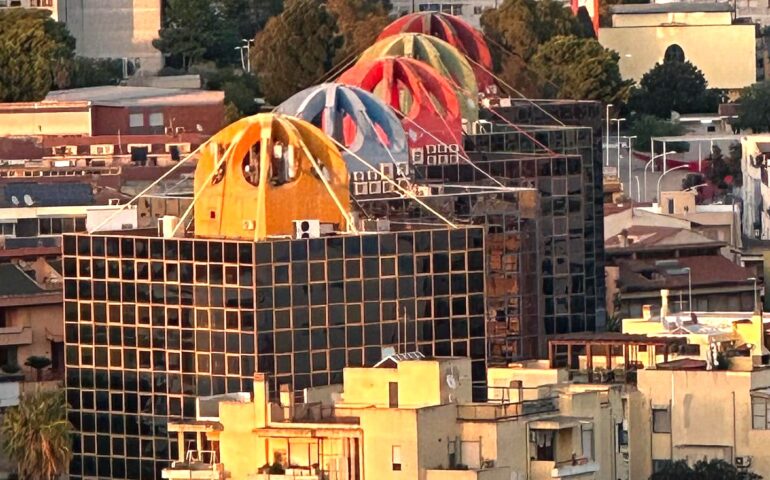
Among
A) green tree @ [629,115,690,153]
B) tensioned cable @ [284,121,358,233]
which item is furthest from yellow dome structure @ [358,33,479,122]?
green tree @ [629,115,690,153]

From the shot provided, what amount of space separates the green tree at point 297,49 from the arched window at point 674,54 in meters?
32.2

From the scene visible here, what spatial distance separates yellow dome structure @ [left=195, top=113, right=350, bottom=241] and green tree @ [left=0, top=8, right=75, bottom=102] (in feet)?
206

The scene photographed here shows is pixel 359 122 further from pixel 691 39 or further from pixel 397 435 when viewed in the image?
pixel 691 39

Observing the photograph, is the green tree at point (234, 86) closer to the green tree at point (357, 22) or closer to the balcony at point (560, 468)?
the green tree at point (357, 22)

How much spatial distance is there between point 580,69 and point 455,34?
3855cm

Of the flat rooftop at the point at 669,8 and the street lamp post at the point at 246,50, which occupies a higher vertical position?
the flat rooftop at the point at 669,8

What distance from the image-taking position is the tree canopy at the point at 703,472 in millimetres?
63000

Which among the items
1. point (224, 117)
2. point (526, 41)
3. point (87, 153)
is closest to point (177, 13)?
point (526, 41)

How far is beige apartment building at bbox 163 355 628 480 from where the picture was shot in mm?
56406

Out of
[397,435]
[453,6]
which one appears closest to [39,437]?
[397,435]

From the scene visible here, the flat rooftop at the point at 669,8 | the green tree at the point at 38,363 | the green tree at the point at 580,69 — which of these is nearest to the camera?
the green tree at the point at 38,363

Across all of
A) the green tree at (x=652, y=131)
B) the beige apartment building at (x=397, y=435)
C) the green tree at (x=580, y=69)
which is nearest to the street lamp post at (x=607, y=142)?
the green tree at (x=580, y=69)

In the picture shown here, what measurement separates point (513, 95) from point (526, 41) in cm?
3116

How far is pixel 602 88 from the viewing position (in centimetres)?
14838
